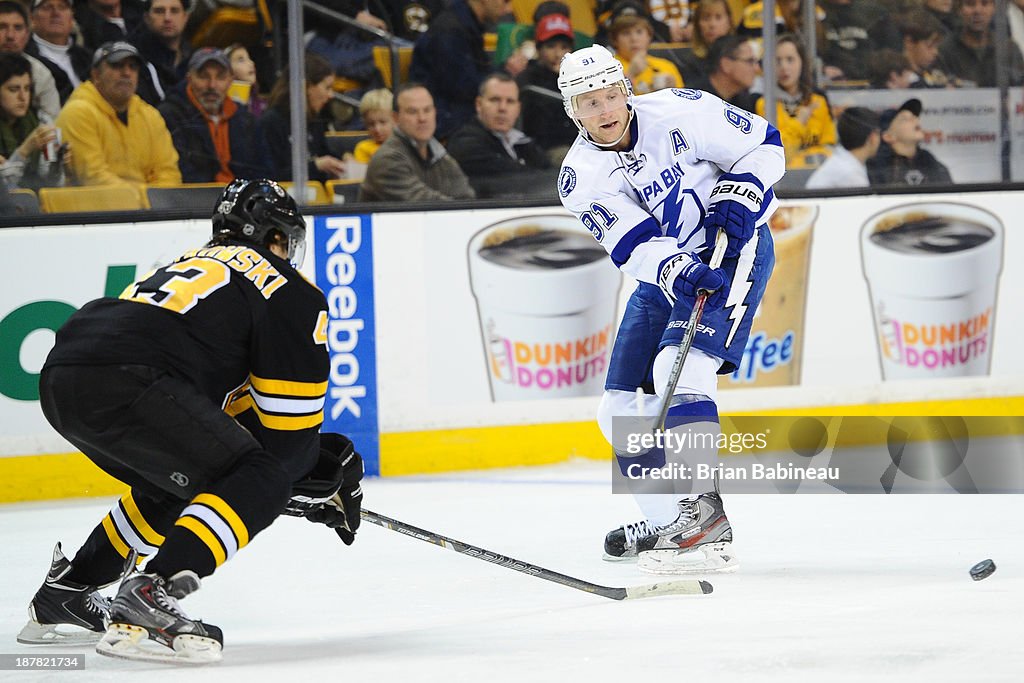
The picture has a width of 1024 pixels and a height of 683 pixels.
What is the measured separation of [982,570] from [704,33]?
3.15 meters

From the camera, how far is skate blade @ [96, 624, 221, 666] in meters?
2.44

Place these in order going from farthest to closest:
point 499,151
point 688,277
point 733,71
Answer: point 733,71 < point 499,151 < point 688,277

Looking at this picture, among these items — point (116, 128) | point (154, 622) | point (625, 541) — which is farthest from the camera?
point (116, 128)

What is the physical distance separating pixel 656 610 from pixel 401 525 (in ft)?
1.79

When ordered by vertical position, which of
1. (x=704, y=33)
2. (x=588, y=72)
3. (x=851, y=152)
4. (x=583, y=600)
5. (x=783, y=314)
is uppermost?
(x=588, y=72)

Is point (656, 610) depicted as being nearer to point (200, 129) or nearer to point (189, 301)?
point (189, 301)

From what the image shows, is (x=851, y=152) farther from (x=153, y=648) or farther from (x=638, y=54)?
(x=153, y=648)

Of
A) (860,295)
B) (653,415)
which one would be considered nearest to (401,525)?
(653,415)

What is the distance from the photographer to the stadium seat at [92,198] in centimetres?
473

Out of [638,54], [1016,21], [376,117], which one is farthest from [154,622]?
[1016,21]

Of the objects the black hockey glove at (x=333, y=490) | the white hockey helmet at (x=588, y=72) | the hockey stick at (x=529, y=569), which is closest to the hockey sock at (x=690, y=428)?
the hockey stick at (x=529, y=569)

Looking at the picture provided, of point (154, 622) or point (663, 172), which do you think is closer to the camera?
point (154, 622)

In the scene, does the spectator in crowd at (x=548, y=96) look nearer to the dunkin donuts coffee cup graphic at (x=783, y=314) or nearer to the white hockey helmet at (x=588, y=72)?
the dunkin donuts coffee cup graphic at (x=783, y=314)

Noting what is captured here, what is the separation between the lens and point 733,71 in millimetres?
5664
